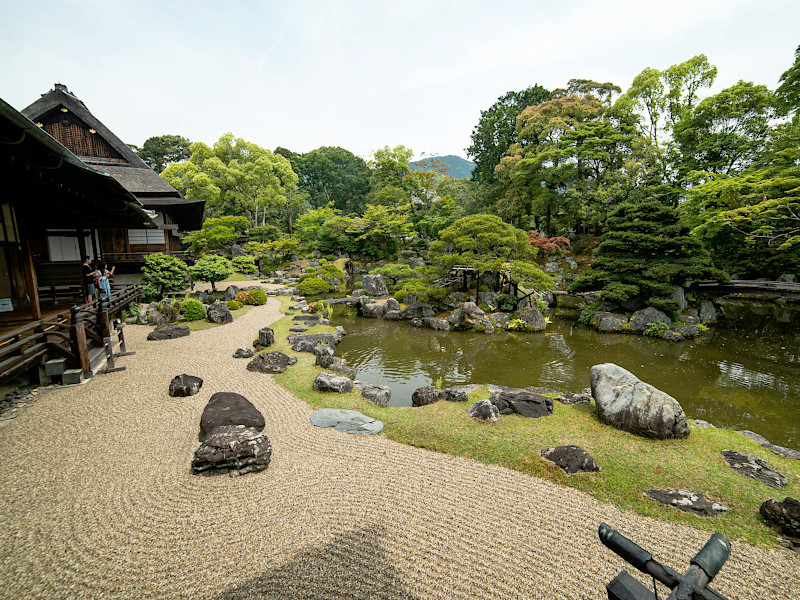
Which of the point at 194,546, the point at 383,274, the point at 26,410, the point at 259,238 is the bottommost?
the point at 194,546

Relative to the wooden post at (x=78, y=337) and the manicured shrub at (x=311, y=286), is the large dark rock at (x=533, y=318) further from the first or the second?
the wooden post at (x=78, y=337)

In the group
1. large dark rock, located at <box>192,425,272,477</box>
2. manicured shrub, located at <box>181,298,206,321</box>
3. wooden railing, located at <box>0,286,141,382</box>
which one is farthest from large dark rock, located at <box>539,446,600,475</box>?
manicured shrub, located at <box>181,298,206,321</box>

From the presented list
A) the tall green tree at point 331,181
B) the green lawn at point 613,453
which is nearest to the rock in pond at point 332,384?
the green lawn at point 613,453

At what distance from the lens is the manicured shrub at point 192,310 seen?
1249 centimetres

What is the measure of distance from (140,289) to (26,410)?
9.03 m

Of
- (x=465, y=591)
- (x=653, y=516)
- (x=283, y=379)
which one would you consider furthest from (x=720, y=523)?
(x=283, y=379)

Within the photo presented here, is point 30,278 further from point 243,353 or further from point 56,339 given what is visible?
point 243,353

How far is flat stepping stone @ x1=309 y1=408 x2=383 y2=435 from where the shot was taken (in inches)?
227

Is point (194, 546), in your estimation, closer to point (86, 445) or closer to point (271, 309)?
point (86, 445)

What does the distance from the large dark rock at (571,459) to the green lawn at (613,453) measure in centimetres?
10

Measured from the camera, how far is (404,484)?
432 centimetres

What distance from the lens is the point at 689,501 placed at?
3.98 meters

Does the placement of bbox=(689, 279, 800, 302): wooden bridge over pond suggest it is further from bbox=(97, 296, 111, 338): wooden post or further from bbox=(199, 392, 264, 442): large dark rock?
bbox=(97, 296, 111, 338): wooden post

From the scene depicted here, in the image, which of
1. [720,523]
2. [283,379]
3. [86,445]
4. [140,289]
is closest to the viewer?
[720,523]
